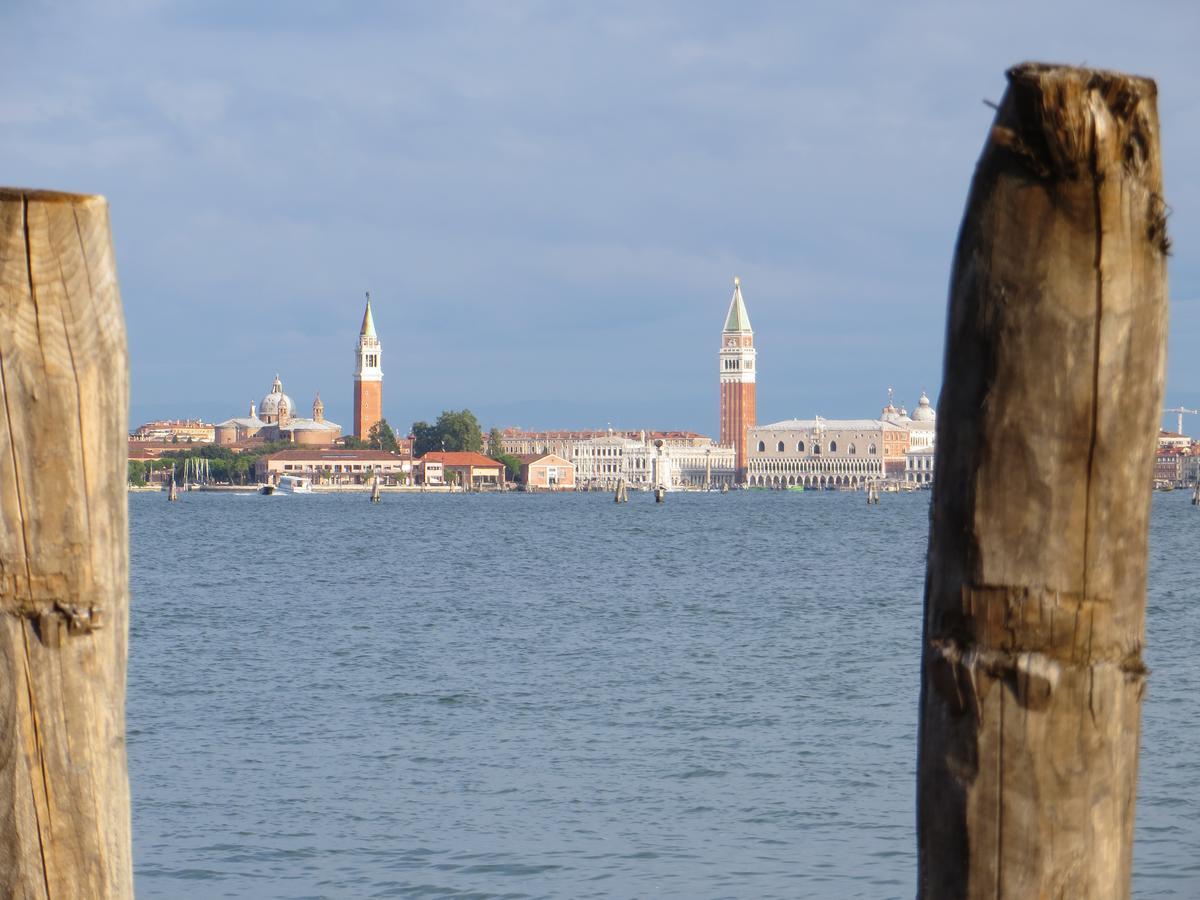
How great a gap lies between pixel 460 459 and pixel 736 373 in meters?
34.5

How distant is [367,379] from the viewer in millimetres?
136625

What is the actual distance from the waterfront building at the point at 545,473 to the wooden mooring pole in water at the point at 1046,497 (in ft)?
431

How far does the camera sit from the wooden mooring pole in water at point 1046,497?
1.51m

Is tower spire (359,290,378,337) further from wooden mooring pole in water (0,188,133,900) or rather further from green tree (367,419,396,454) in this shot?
wooden mooring pole in water (0,188,133,900)

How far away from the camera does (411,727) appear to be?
36.8 ft

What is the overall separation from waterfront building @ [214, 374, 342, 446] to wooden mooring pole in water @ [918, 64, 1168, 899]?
13472cm

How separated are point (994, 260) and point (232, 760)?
887 cm

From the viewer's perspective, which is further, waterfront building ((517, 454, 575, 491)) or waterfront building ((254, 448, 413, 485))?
waterfront building ((517, 454, 575, 491))

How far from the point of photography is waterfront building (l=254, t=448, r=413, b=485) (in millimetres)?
120438

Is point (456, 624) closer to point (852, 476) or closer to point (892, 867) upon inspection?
point (892, 867)

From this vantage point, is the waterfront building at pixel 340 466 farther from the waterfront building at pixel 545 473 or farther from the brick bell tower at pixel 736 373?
the brick bell tower at pixel 736 373

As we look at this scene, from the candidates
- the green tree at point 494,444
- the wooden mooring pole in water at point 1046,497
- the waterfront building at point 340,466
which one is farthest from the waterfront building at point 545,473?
the wooden mooring pole in water at point 1046,497

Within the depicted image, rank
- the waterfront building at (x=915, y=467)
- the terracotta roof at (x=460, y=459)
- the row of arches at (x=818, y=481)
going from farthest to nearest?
the row of arches at (x=818, y=481), the waterfront building at (x=915, y=467), the terracotta roof at (x=460, y=459)

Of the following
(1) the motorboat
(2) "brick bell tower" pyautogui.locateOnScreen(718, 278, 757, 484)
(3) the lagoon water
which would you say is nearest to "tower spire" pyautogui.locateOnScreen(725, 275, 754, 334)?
(2) "brick bell tower" pyautogui.locateOnScreen(718, 278, 757, 484)
